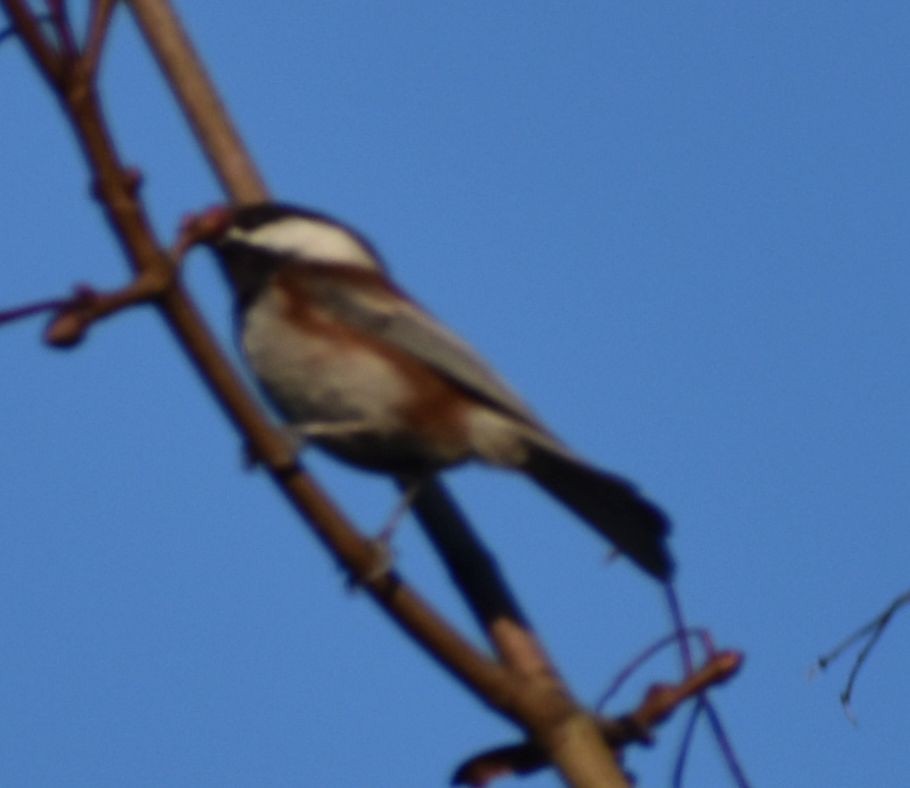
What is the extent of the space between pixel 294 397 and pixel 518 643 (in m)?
1.26

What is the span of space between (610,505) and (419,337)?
0.55 meters

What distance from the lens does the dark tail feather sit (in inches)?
120

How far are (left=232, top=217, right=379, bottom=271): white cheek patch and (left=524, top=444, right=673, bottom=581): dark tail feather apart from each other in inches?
24.2

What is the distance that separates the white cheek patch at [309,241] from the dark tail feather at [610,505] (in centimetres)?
62

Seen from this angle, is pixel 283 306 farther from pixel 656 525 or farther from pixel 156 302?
pixel 156 302

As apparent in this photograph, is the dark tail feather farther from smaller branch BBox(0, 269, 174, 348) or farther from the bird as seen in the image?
smaller branch BBox(0, 269, 174, 348)

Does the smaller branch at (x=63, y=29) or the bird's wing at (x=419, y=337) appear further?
the bird's wing at (x=419, y=337)

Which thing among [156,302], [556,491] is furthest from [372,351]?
[156,302]

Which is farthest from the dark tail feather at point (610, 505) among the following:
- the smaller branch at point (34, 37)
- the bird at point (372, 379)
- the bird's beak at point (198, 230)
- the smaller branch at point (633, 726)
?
the smaller branch at point (34, 37)

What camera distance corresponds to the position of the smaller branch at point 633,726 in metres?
2.06

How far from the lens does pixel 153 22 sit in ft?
9.30

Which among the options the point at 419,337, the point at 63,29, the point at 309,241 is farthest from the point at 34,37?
the point at 309,241

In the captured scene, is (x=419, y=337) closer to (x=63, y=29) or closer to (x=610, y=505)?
(x=610, y=505)

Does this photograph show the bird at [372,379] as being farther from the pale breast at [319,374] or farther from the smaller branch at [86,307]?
the smaller branch at [86,307]
